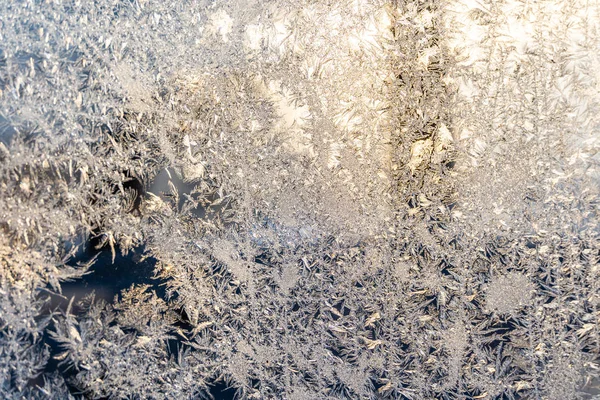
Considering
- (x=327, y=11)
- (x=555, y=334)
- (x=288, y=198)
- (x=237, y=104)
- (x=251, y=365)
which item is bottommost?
(x=251, y=365)

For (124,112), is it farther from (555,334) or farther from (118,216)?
(555,334)

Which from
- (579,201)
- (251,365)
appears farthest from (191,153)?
(579,201)

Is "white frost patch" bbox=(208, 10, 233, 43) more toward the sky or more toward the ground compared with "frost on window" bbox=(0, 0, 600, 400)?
more toward the sky

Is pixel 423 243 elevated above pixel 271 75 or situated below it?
below

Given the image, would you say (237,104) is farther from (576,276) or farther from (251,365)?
(576,276)

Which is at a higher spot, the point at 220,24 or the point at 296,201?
the point at 220,24

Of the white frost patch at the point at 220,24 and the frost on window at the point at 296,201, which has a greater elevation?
the white frost patch at the point at 220,24
